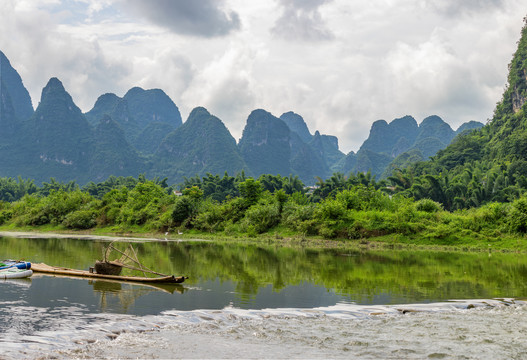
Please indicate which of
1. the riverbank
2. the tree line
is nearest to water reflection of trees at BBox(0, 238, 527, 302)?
the riverbank

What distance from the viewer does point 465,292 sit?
10844 millimetres

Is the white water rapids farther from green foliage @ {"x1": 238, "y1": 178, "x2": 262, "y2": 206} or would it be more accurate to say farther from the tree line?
green foliage @ {"x1": 238, "y1": 178, "x2": 262, "y2": 206}

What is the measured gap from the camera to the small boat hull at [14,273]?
462 inches

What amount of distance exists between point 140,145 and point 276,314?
144 meters

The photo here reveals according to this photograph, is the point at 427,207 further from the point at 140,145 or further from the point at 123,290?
the point at 140,145

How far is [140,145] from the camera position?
14612cm

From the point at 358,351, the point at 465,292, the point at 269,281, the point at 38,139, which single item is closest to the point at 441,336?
the point at 358,351

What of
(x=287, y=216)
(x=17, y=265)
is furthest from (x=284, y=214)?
(x=17, y=265)

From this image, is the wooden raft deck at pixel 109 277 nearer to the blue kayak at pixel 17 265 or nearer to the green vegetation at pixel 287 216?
the blue kayak at pixel 17 265

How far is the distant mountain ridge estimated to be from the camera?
11212 centimetres

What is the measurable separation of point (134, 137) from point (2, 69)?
4044cm

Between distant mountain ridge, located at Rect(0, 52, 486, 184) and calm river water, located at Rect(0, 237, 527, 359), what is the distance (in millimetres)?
80585

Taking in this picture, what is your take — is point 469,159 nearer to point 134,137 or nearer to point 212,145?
point 212,145

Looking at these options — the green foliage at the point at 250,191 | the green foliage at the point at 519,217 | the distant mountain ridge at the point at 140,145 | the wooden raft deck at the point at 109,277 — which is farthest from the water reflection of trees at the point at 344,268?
the distant mountain ridge at the point at 140,145
